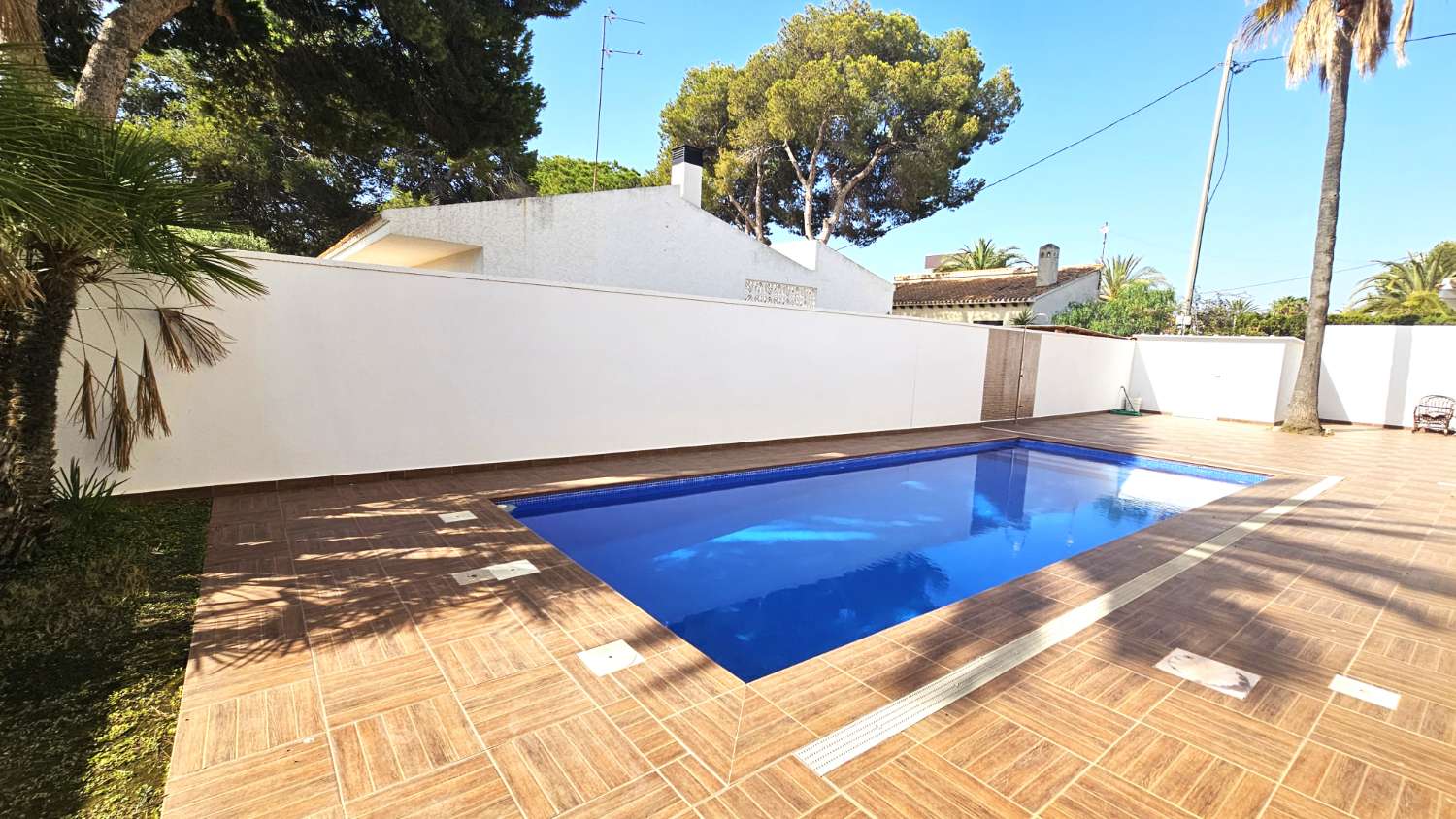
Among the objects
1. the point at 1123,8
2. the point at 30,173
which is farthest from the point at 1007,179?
the point at 30,173

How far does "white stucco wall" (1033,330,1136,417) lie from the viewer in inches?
614

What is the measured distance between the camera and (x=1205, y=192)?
18.7m

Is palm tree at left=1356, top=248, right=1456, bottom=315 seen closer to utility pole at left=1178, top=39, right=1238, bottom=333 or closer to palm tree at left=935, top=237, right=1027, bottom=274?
palm tree at left=935, top=237, right=1027, bottom=274

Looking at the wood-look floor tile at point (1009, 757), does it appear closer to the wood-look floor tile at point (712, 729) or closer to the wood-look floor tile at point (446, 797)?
Answer: the wood-look floor tile at point (712, 729)

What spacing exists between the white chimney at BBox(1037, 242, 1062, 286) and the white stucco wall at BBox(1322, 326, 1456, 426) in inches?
413

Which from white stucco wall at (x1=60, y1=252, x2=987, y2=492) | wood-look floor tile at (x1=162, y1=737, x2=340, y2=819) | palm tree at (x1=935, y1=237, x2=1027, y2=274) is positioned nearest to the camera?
wood-look floor tile at (x1=162, y1=737, x2=340, y2=819)

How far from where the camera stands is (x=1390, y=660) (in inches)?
138

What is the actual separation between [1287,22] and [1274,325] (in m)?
9.64

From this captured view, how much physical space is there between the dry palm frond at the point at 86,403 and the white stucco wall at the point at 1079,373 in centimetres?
1673

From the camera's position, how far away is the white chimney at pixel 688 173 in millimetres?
14273

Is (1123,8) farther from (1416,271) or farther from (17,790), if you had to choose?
(17,790)

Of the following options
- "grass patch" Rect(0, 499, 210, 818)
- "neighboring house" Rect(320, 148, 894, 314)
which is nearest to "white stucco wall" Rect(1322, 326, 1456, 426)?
"neighboring house" Rect(320, 148, 894, 314)

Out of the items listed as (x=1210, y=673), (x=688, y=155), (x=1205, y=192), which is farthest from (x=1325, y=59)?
(x=1210, y=673)

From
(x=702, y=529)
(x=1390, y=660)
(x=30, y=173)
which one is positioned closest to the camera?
(x=30, y=173)
